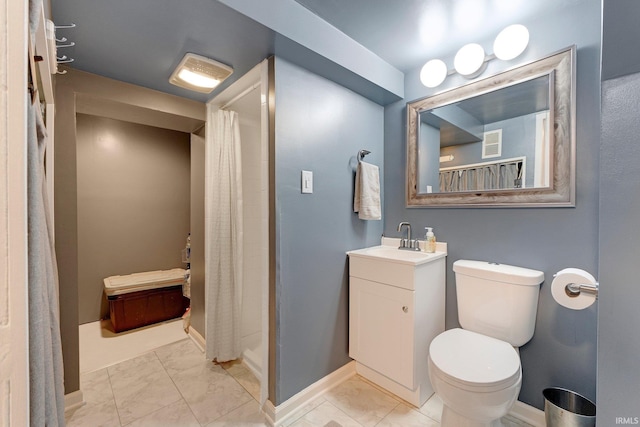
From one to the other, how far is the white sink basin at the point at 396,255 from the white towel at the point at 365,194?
26cm

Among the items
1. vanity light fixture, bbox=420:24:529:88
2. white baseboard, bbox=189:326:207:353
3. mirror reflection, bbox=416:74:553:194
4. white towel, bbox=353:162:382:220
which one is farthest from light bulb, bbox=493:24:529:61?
white baseboard, bbox=189:326:207:353

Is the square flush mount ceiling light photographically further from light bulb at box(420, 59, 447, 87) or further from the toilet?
the toilet

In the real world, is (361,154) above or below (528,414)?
above

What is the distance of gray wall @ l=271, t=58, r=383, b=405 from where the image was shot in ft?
4.97

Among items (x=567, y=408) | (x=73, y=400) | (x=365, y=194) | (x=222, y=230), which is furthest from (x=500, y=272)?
(x=73, y=400)

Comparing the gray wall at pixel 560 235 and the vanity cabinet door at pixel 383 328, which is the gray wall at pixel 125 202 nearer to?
the vanity cabinet door at pixel 383 328

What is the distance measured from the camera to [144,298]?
268cm

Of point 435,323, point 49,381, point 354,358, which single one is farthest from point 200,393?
point 435,323

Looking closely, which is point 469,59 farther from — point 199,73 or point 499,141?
point 199,73

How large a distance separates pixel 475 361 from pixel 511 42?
5.56 ft

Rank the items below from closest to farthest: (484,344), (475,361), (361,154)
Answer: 1. (475,361)
2. (484,344)
3. (361,154)

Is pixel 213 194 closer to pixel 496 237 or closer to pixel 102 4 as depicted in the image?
pixel 102 4

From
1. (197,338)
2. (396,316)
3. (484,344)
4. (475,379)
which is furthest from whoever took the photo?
(197,338)

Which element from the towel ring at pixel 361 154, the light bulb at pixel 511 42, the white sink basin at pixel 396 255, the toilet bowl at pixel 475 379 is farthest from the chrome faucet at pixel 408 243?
the light bulb at pixel 511 42
